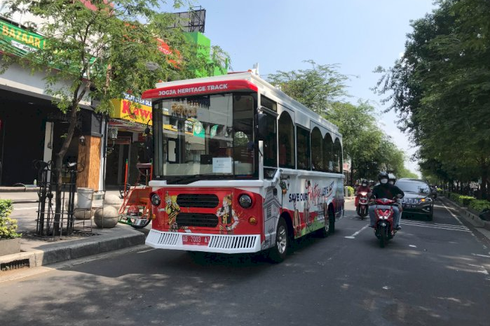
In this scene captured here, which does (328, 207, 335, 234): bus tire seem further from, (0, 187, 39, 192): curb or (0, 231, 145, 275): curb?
(0, 187, 39, 192): curb

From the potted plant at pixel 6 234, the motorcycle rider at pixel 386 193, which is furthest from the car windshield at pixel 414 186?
the potted plant at pixel 6 234

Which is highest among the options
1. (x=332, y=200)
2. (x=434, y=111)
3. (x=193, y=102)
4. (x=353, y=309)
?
(x=434, y=111)

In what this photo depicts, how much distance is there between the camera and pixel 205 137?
6117 millimetres

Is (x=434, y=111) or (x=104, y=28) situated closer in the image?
(x=104, y=28)

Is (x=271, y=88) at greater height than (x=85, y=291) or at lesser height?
greater

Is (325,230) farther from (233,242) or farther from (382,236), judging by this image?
(233,242)

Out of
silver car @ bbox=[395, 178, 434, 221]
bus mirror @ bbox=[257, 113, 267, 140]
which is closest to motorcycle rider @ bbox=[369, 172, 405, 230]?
bus mirror @ bbox=[257, 113, 267, 140]

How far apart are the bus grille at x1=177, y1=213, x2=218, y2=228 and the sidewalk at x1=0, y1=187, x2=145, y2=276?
2179 mm

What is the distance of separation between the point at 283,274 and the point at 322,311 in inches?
65.2

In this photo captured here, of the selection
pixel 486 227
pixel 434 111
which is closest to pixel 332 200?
pixel 434 111

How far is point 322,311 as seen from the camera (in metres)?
4.42

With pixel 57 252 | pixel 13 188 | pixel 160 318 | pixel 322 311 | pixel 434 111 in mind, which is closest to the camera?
pixel 160 318

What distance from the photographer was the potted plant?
594cm

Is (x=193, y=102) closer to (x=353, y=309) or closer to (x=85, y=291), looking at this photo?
(x=85, y=291)
